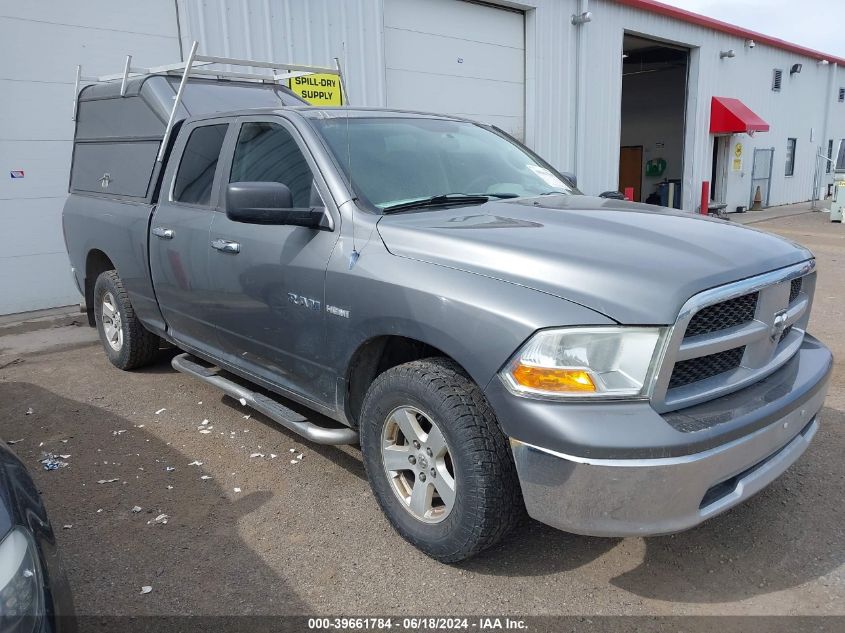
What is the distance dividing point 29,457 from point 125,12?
6.12 metres

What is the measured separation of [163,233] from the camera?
4.38m

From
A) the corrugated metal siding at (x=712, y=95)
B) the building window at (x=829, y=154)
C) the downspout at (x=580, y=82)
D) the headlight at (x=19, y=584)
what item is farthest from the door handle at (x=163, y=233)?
the building window at (x=829, y=154)

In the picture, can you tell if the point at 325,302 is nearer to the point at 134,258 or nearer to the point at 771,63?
the point at 134,258

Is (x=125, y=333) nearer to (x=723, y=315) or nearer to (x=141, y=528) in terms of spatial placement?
(x=141, y=528)

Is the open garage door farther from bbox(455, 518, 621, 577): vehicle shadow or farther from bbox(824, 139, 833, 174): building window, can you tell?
bbox(824, 139, 833, 174): building window

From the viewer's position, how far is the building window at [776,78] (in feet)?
70.4

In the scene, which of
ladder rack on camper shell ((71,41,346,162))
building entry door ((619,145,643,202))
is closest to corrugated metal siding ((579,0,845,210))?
building entry door ((619,145,643,202))

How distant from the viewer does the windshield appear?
3.35 m

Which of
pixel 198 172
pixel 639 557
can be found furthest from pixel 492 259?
pixel 198 172

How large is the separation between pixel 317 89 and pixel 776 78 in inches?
724

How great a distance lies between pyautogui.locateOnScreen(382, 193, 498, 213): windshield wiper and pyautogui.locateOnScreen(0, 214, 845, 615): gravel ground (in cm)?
145

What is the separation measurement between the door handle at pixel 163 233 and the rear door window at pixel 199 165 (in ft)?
0.69

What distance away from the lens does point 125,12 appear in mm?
8078

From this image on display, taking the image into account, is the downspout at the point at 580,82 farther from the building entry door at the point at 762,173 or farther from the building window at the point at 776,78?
the building window at the point at 776,78
